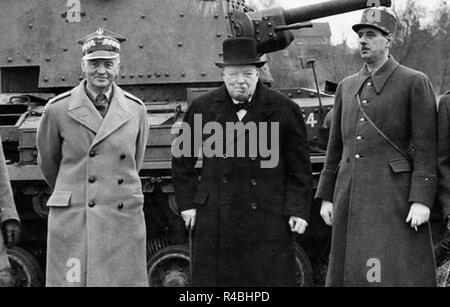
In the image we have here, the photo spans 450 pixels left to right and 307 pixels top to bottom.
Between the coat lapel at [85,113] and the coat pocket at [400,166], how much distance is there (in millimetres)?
1787

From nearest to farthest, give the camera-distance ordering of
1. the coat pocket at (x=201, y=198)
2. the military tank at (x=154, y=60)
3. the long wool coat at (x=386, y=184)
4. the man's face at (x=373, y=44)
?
1. the coat pocket at (x=201, y=198)
2. the long wool coat at (x=386, y=184)
3. the man's face at (x=373, y=44)
4. the military tank at (x=154, y=60)

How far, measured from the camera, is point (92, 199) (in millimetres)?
4977

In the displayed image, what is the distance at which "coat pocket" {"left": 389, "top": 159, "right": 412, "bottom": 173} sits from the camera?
5098 millimetres

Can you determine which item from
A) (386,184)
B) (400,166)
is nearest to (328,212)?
(386,184)

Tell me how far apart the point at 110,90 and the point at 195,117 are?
22.4 inches

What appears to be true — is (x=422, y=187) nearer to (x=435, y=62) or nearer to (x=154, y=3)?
(x=154, y=3)

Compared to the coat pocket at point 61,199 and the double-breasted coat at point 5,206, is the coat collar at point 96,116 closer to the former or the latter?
the coat pocket at point 61,199

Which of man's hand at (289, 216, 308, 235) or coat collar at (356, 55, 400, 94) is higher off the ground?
coat collar at (356, 55, 400, 94)

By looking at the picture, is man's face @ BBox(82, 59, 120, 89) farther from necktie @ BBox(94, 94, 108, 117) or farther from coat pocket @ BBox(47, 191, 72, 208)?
coat pocket @ BBox(47, 191, 72, 208)

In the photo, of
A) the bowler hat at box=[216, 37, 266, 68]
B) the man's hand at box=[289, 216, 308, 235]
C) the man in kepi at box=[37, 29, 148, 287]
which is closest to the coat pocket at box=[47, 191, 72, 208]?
the man in kepi at box=[37, 29, 148, 287]

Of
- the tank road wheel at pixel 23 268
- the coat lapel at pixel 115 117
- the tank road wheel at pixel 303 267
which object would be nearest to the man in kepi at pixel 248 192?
the coat lapel at pixel 115 117

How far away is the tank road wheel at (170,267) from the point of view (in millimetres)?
7738

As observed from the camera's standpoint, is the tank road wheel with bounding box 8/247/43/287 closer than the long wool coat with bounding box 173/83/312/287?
No

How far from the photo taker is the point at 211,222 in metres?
4.93
